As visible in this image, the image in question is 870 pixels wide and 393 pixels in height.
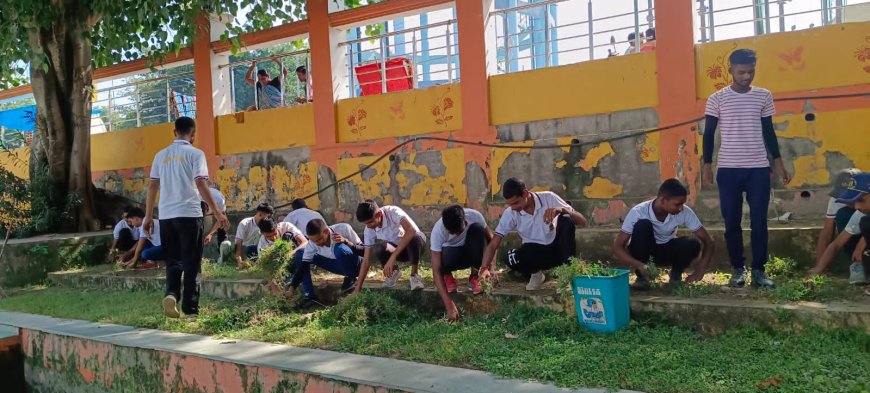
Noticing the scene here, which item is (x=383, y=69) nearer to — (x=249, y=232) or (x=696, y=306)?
(x=249, y=232)

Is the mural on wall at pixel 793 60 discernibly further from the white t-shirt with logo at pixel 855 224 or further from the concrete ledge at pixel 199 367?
the concrete ledge at pixel 199 367

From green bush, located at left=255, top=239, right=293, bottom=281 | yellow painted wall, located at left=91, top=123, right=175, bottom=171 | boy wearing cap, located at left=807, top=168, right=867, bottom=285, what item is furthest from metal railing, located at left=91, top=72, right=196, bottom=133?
boy wearing cap, located at left=807, top=168, right=867, bottom=285

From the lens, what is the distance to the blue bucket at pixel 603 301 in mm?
4418

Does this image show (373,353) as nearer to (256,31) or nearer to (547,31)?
(547,31)

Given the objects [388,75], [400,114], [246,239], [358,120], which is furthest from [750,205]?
[246,239]

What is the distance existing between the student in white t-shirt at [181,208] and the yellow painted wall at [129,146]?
247 inches

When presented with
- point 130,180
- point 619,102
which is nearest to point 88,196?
point 130,180

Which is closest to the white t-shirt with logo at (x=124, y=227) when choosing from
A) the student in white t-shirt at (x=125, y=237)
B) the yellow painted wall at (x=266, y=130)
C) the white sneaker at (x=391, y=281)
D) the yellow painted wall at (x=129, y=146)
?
the student in white t-shirt at (x=125, y=237)

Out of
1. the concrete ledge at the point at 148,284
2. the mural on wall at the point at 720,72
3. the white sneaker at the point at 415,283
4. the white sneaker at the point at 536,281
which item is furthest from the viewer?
the concrete ledge at the point at 148,284

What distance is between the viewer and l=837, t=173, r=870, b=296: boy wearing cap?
4707mm

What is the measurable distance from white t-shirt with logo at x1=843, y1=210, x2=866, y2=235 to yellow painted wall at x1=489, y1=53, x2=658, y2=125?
2572 millimetres

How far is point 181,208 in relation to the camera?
5.57 m

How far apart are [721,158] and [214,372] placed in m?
4.07

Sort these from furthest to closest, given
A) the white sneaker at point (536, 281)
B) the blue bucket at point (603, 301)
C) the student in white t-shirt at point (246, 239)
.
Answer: the student in white t-shirt at point (246, 239) < the white sneaker at point (536, 281) < the blue bucket at point (603, 301)
